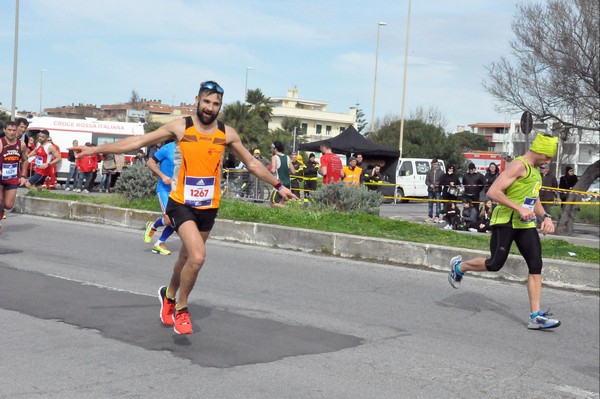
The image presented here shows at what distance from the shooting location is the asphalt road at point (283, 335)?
5.61m

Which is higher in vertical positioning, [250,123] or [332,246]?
[250,123]

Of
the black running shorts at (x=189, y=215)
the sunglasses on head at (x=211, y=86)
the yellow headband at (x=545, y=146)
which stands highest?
the sunglasses on head at (x=211, y=86)

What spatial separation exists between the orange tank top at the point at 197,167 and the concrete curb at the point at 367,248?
18.3 ft

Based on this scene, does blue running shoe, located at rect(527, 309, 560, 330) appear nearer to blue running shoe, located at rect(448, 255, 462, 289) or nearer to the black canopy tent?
blue running shoe, located at rect(448, 255, 462, 289)

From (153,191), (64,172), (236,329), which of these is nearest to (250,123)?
(64,172)

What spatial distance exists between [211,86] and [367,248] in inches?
248

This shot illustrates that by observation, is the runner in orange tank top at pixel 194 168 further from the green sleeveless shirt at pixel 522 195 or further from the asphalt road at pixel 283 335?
the green sleeveless shirt at pixel 522 195

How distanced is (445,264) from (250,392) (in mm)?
6608

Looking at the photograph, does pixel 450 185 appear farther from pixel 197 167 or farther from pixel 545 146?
pixel 197 167

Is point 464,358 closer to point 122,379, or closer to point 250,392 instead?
point 250,392

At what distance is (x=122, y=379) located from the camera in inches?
215

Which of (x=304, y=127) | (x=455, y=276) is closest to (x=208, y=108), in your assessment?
(x=455, y=276)

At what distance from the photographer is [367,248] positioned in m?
12.3

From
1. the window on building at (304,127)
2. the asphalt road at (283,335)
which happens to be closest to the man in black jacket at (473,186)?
the asphalt road at (283,335)
